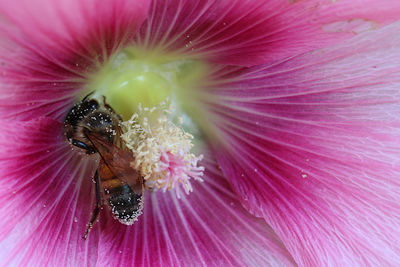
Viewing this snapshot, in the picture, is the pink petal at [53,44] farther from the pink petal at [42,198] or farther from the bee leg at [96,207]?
the bee leg at [96,207]

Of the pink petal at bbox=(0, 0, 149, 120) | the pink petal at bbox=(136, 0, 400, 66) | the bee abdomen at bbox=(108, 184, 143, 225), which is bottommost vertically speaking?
the bee abdomen at bbox=(108, 184, 143, 225)

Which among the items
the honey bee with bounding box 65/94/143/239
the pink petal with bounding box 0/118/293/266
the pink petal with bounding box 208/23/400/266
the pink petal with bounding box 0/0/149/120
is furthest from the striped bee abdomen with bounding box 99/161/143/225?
the pink petal with bounding box 208/23/400/266

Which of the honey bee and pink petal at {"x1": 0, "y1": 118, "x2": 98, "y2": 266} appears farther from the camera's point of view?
the honey bee

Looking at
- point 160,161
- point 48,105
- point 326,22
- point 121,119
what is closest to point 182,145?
point 160,161

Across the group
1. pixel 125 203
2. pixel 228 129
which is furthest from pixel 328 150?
pixel 125 203

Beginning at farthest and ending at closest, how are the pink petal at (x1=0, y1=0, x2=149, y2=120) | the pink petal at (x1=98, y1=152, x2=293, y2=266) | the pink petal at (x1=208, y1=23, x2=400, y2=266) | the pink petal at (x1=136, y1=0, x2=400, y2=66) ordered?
1. the pink petal at (x1=98, y1=152, x2=293, y2=266)
2. the pink petal at (x1=208, y1=23, x2=400, y2=266)
3. the pink petal at (x1=136, y1=0, x2=400, y2=66)
4. the pink petal at (x1=0, y1=0, x2=149, y2=120)

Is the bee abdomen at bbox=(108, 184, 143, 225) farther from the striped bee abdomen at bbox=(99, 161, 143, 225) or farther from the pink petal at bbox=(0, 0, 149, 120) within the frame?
the pink petal at bbox=(0, 0, 149, 120)

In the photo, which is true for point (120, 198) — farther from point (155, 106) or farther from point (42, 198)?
point (155, 106)
